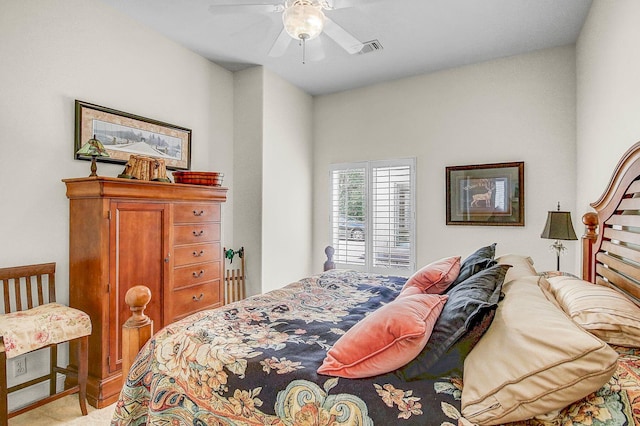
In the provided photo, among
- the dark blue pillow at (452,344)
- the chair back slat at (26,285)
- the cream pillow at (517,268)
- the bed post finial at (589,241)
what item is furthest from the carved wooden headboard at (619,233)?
the chair back slat at (26,285)

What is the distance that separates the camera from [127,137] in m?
3.02

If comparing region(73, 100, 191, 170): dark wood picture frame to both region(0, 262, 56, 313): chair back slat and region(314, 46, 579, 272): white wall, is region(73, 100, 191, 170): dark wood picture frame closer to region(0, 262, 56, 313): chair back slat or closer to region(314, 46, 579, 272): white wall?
region(0, 262, 56, 313): chair back slat

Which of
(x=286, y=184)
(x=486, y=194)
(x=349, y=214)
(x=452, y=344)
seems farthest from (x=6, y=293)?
(x=486, y=194)

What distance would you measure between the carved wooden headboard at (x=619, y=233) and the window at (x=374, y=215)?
82.1 inches

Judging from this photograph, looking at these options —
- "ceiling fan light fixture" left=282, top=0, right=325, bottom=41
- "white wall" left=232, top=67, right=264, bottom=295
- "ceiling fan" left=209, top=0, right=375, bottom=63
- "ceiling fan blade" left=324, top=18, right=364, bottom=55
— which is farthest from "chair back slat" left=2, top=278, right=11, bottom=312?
"ceiling fan blade" left=324, top=18, right=364, bottom=55

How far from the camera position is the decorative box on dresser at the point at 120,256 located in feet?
7.80

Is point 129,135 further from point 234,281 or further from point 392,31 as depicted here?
point 392,31

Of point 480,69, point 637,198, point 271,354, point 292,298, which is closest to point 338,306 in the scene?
point 292,298

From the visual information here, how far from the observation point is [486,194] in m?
3.77

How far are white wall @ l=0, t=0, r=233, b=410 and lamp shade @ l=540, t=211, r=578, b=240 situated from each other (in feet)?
12.3

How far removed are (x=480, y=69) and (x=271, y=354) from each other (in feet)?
12.7

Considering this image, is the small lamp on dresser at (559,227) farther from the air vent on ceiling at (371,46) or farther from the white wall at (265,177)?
the white wall at (265,177)

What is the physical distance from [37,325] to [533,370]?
8.49ft

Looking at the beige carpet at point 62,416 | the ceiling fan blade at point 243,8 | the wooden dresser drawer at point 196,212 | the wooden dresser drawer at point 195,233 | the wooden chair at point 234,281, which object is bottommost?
the beige carpet at point 62,416
